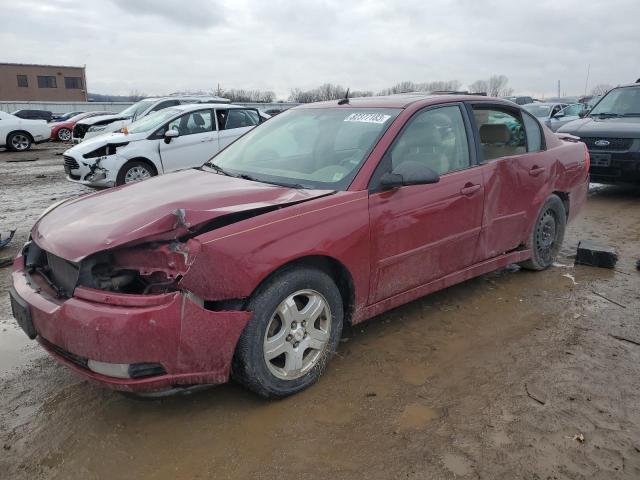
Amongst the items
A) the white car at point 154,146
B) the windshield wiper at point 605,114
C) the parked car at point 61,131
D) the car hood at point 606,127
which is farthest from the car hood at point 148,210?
the parked car at point 61,131

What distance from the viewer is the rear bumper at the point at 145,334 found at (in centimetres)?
241

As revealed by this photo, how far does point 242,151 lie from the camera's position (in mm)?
4191

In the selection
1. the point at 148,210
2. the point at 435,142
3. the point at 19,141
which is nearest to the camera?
the point at 148,210

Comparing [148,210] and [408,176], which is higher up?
[408,176]

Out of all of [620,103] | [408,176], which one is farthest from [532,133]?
[620,103]

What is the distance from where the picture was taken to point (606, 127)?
8.43m

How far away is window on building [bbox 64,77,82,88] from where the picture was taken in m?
67.8

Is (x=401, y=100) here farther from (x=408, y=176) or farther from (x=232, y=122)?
(x=232, y=122)

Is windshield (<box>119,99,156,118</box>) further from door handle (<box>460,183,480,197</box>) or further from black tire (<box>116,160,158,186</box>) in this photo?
door handle (<box>460,183,480,197</box>)

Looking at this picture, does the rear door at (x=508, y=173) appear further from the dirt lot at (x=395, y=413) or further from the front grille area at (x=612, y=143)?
the front grille area at (x=612, y=143)

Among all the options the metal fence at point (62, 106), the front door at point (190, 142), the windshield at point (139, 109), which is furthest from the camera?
the metal fence at point (62, 106)

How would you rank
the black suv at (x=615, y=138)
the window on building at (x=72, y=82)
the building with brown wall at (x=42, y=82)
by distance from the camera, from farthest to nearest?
the window on building at (x=72, y=82), the building with brown wall at (x=42, y=82), the black suv at (x=615, y=138)

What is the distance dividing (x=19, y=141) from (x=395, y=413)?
19.2 meters

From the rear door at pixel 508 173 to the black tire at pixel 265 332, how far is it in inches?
69.2
